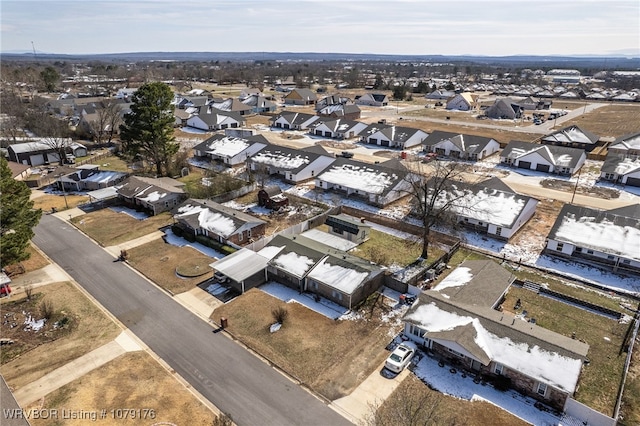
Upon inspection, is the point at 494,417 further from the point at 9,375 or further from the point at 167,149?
the point at 167,149

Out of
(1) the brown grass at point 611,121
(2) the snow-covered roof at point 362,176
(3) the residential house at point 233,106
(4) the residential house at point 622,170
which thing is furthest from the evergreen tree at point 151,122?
(1) the brown grass at point 611,121

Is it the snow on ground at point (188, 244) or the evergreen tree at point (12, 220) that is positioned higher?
the evergreen tree at point (12, 220)

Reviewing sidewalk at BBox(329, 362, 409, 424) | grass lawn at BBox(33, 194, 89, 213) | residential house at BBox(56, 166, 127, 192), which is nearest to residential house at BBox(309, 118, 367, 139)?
residential house at BBox(56, 166, 127, 192)

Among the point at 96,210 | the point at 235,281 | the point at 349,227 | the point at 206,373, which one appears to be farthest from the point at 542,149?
the point at 96,210

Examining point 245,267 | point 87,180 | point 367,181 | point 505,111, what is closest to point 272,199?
point 367,181

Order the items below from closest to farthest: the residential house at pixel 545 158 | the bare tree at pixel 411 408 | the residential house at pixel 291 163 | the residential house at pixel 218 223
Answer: the bare tree at pixel 411 408 < the residential house at pixel 218 223 < the residential house at pixel 291 163 < the residential house at pixel 545 158

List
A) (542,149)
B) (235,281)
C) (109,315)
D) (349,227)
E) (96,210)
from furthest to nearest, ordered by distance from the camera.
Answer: (542,149) → (96,210) → (349,227) → (235,281) → (109,315)

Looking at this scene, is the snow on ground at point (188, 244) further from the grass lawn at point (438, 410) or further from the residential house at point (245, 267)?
the grass lawn at point (438, 410)

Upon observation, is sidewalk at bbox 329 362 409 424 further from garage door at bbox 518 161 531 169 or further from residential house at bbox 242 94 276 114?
residential house at bbox 242 94 276 114

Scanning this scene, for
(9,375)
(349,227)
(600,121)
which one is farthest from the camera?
(600,121)
